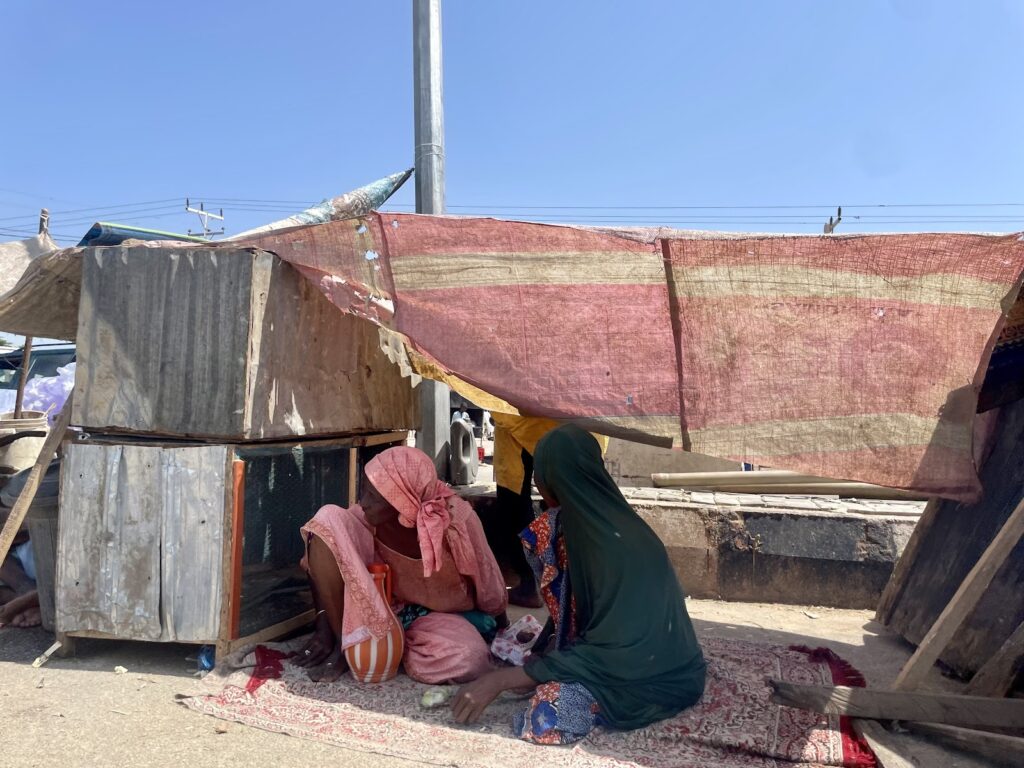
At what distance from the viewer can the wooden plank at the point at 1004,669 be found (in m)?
2.90

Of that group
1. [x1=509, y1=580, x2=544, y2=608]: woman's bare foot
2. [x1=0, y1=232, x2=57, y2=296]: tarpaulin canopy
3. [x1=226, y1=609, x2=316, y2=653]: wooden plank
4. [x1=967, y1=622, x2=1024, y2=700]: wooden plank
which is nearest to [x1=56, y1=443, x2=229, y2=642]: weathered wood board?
[x1=226, y1=609, x2=316, y2=653]: wooden plank

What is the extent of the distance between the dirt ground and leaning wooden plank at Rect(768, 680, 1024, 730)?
94 millimetres

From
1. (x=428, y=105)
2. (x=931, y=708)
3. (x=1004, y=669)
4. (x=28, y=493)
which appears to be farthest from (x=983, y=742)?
(x=428, y=105)

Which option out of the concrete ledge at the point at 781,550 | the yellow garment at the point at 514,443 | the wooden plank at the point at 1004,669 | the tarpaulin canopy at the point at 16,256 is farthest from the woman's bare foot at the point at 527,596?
the tarpaulin canopy at the point at 16,256

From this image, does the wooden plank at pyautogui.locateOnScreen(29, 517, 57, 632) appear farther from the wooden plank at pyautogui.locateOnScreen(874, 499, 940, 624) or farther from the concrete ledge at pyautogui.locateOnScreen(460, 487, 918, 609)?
the wooden plank at pyautogui.locateOnScreen(874, 499, 940, 624)

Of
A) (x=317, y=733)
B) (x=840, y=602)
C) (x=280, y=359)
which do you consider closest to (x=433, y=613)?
(x=317, y=733)

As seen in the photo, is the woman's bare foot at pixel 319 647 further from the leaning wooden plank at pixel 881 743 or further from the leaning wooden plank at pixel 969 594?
the leaning wooden plank at pixel 969 594

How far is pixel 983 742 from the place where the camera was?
2586 millimetres

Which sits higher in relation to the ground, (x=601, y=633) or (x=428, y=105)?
(x=428, y=105)

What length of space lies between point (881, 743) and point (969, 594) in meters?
0.62

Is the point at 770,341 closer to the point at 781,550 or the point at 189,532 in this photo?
the point at 781,550

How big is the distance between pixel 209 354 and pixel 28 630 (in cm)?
182

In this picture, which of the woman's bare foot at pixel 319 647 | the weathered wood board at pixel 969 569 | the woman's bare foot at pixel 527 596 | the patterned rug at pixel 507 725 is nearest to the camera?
the patterned rug at pixel 507 725

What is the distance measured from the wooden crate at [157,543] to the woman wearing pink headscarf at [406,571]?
364mm
